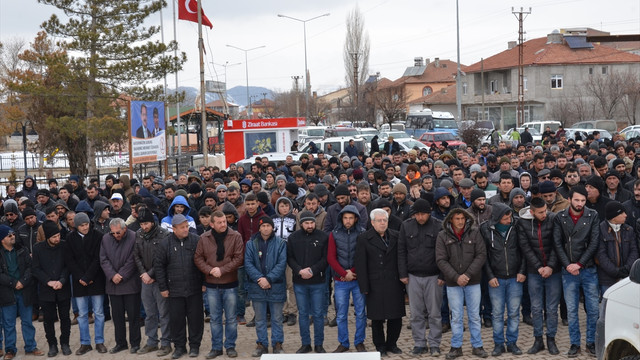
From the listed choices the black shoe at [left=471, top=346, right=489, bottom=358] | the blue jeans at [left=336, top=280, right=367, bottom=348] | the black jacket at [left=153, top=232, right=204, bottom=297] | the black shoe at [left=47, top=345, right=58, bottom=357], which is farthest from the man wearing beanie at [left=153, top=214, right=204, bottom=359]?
the black shoe at [left=471, top=346, right=489, bottom=358]

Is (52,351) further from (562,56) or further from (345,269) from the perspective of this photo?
(562,56)

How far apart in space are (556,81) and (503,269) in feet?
193

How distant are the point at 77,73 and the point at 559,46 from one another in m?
50.2

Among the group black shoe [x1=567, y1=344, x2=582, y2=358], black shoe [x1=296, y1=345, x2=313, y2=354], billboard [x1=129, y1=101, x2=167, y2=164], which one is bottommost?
black shoe [x1=296, y1=345, x2=313, y2=354]

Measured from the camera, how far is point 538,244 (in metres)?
8.35

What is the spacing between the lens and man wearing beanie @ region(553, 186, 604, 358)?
26.6 feet

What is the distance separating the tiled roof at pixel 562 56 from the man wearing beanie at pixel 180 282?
59.0 metres

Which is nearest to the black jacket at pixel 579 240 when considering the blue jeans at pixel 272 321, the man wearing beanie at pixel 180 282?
the blue jeans at pixel 272 321

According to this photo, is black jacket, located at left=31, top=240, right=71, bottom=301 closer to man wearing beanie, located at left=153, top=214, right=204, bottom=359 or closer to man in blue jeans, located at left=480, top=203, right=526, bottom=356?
man wearing beanie, located at left=153, top=214, right=204, bottom=359

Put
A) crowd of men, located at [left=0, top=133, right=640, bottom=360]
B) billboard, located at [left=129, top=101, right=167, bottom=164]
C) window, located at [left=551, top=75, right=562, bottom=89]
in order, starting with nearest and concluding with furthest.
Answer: crowd of men, located at [left=0, top=133, right=640, bottom=360], billboard, located at [left=129, top=101, right=167, bottom=164], window, located at [left=551, top=75, right=562, bottom=89]

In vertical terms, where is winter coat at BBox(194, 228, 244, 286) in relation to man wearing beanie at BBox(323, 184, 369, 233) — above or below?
below

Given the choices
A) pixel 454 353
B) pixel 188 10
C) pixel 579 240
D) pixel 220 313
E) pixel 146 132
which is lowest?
pixel 454 353

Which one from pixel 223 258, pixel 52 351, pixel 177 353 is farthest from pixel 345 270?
pixel 52 351

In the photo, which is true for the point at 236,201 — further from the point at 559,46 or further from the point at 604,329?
the point at 559,46
